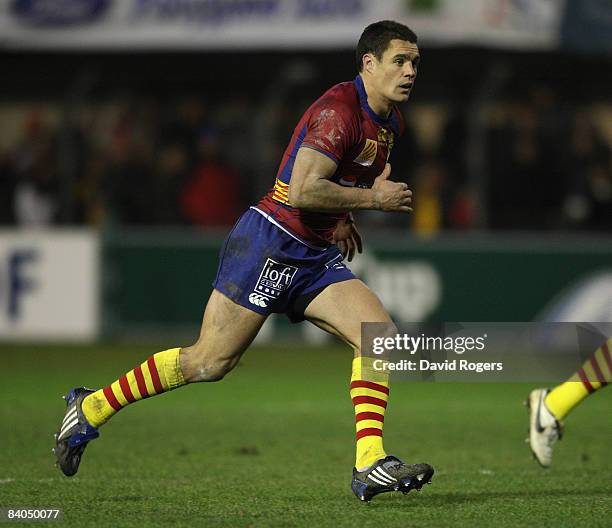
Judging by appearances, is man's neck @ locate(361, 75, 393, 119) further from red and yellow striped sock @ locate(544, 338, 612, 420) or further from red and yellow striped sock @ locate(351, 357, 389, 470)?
red and yellow striped sock @ locate(544, 338, 612, 420)

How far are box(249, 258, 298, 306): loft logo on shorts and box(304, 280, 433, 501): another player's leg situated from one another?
7.0 inches

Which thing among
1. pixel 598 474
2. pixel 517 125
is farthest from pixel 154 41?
pixel 598 474

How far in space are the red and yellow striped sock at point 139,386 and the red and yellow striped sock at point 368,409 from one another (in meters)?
0.92

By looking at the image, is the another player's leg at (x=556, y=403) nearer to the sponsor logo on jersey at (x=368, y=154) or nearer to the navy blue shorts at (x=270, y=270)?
the navy blue shorts at (x=270, y=270)

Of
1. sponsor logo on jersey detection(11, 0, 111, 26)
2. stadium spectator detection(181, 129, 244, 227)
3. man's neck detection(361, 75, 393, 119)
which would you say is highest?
sponsor logo on jersey detection(11, 0, 111, 26)

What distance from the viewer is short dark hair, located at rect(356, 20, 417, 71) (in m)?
7.16

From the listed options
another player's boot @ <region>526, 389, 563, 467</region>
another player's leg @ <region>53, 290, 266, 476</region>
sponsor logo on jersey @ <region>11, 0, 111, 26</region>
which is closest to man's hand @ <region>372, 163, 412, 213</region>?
another player's leg @ <region>53, 290, 266, 476</region>

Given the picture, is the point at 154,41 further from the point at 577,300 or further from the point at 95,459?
the point at 95,459

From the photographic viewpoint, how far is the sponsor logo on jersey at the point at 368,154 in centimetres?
720

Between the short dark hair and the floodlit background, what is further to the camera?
the floodlit background

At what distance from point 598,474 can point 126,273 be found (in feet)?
29.7

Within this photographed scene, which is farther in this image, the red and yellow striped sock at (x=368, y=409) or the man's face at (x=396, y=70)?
the man's face at (x=396, y=70)

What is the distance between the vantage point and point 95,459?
8844mm

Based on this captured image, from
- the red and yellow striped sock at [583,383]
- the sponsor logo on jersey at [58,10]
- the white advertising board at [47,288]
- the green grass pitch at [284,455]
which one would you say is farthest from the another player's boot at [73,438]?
the sponsor logo on jersey at [58,10]
